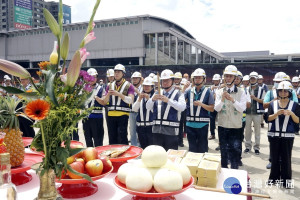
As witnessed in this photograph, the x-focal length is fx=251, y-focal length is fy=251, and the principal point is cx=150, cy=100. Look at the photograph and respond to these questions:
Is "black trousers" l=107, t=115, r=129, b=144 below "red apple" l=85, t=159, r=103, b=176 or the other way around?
below

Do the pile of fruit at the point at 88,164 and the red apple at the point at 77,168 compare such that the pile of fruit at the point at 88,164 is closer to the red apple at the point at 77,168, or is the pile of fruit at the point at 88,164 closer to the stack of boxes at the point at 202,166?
the red apple at the point at 77,168

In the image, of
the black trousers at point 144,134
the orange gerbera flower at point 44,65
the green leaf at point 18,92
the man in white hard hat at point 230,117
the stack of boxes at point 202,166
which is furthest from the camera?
the black trousers at point 144,134

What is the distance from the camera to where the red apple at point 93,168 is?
1.91m

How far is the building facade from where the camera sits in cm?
8162

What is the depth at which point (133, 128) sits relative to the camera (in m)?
7.24

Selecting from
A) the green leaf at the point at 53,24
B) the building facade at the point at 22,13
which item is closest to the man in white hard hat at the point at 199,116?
the green leaf at the point at 53,24

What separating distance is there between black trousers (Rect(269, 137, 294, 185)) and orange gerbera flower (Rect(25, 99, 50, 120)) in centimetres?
452

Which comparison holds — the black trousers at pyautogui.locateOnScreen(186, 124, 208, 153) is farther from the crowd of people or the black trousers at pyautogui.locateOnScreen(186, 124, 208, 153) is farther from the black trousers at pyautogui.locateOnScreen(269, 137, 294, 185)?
the black trousers at pyautogui.locateOnScreen(269, 137, 294, 185)

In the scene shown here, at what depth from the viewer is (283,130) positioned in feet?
15.1

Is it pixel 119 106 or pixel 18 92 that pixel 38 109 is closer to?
pixel 18 92

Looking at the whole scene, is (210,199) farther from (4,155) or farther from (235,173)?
(4,155)

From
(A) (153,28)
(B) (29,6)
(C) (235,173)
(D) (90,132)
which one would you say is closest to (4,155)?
(C) (235,173)

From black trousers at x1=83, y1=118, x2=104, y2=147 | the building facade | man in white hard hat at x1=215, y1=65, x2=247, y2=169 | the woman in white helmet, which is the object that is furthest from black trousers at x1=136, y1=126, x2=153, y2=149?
the building facade

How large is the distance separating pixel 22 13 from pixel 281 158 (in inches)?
3757
